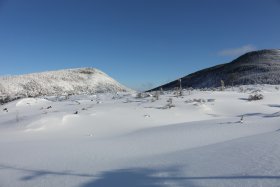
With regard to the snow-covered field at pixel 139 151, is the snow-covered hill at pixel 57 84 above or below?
above

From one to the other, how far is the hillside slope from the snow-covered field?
746 inches

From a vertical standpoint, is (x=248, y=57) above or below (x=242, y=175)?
above

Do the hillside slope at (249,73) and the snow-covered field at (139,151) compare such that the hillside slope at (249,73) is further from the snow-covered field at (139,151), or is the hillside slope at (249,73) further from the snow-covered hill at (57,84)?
the snow-covered field at (139,151)

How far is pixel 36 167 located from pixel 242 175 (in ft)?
6.02

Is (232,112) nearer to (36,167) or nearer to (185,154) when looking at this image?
(185,154)

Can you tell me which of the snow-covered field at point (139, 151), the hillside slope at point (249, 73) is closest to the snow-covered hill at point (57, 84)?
the hillside slope at point (249, 73)

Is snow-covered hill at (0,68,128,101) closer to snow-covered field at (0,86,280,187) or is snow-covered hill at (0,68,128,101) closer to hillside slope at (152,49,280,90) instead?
hillside slope at (152,49,280,90)

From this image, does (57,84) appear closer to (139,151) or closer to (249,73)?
(249,73)

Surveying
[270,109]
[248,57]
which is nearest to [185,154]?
[270,109]

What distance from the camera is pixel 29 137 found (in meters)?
4.91

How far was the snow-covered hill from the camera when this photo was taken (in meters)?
20.7

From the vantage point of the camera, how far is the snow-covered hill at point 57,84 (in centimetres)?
2066

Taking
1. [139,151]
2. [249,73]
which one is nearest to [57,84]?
[249,73]

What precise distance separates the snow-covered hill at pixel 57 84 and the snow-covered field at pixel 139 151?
13.2 metres
